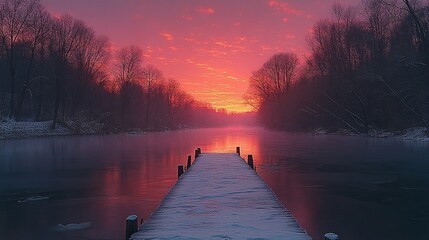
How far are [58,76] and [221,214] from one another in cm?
6500

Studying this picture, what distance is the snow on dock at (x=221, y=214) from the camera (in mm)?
7812

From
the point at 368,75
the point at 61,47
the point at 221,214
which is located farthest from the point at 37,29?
the point at 221,214

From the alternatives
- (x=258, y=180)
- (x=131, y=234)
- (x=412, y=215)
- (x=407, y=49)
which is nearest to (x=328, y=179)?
(x=258, y=180)

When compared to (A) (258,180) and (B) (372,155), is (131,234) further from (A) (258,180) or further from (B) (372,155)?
(B) (372,155)

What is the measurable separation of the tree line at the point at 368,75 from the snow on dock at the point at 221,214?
3928 cm

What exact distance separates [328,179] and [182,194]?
947 centimetres

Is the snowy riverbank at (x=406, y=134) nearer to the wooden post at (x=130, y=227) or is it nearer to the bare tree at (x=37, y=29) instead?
the wooden post at (x=130, y=227)

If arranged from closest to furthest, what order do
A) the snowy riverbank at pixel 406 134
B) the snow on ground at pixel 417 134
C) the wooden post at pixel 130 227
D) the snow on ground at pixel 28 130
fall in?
the wooden post at pixel 130 227 < the snow on ground at pixel 417 134 < the snowy riverbank at pixel 406 134 < the snow on ground at pixel 28 130

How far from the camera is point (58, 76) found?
6719cm

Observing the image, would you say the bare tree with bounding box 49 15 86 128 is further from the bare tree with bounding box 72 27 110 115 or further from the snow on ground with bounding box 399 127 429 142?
the snow on ground with bounding box 399 127 429 142

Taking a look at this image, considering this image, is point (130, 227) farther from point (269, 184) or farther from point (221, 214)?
point (269, 184)

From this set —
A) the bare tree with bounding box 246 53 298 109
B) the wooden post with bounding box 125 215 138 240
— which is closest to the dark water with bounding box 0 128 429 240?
the wooden post with bounding box 125 215 138 240

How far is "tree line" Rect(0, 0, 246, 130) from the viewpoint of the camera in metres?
62.4

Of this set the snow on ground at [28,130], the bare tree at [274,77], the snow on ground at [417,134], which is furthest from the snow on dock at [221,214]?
the bare tree at [274,77]
